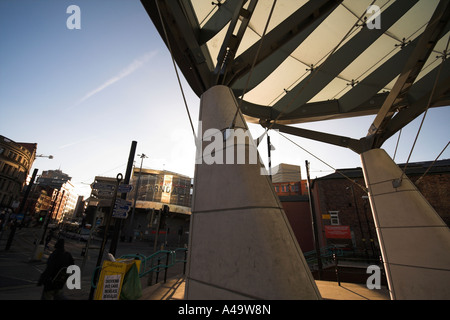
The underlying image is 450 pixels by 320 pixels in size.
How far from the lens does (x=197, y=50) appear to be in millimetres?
3637

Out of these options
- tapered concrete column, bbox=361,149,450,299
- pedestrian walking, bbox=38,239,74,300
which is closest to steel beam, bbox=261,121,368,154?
tapered concrete column, bbox=361,149,450,299

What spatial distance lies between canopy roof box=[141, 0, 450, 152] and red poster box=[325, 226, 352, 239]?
660 inches

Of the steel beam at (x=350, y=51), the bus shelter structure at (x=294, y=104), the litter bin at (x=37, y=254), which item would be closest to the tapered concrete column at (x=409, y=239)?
the bus shelter structure at (x=294, y=104)

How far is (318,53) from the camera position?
17.7ft

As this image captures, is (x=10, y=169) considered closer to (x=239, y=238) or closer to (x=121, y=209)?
(x=121, y=209)

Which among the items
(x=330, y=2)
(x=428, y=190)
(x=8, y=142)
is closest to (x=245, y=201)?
(x=330, y=2)

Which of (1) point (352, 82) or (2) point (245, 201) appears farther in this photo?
(1) point (352, 82)

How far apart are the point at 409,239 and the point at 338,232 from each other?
691 inches

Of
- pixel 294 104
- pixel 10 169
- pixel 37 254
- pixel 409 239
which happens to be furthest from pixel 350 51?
pixel 10 169

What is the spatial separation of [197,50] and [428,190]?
1008 inches

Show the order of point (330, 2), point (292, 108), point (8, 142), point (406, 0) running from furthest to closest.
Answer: point (8, 142) → point (292, 108) → point (406, 0) → point (330, 2)

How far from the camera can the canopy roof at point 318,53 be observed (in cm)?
342
